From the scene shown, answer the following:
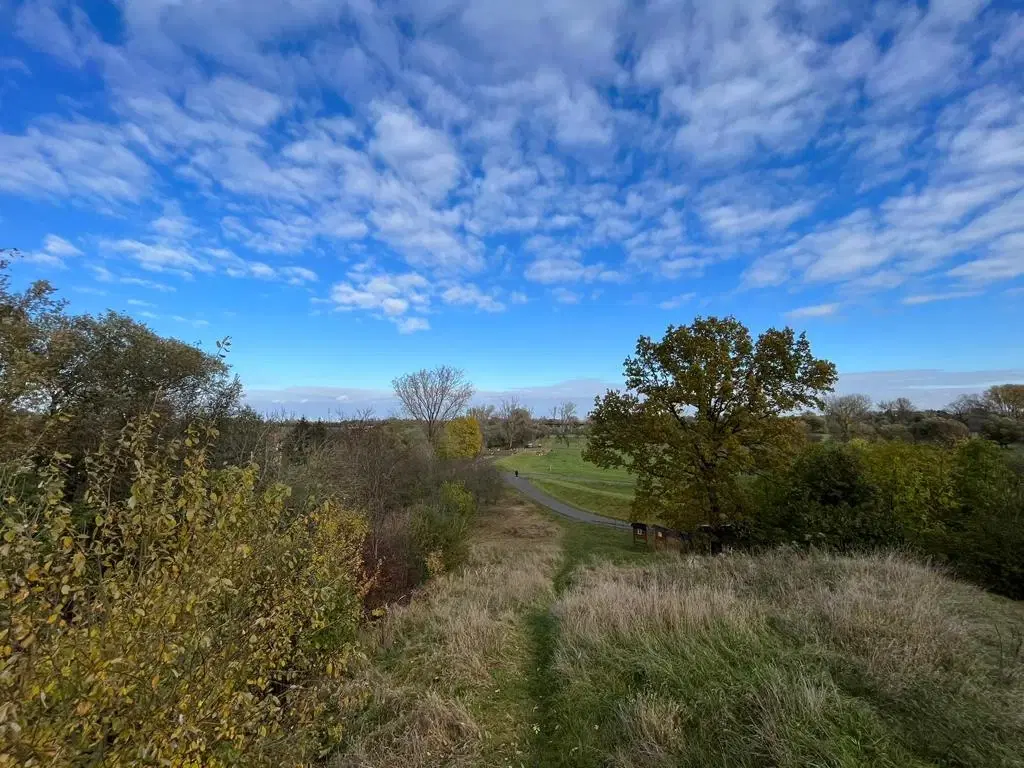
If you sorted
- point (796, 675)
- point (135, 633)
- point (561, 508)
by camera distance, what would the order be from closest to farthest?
1. point (135, 633)
2. point (796, 675)
3. point (561, 508)

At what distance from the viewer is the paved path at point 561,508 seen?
100.0 ft

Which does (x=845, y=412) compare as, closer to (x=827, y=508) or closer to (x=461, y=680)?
(x=827, y=508)

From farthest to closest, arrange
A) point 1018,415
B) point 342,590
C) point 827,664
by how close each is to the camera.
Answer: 1. point 1018,415
2. point 342,590
3. point 827,664

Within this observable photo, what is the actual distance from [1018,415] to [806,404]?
55.3 meters

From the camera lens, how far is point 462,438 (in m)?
51.3

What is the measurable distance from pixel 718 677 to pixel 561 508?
1172 inches

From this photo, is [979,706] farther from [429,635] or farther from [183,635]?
[429,635]

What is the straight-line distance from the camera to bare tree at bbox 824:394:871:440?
4684 centimetres

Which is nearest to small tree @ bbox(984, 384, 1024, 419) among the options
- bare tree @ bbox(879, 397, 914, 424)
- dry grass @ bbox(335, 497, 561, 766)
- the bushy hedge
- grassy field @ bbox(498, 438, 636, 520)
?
bare tree @ bbox(879, 397, 914, 424)

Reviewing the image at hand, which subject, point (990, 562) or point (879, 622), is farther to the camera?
point (990, 562)

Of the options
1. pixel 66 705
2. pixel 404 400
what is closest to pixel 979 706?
pixel 66 705

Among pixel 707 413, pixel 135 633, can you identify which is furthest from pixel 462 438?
pixel 135 633

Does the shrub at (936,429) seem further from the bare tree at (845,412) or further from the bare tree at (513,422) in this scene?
the bare tree at (513,422)

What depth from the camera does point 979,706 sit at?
4.35 m
